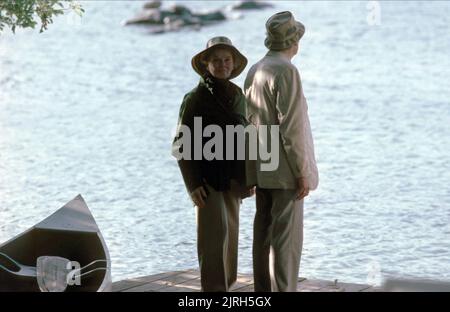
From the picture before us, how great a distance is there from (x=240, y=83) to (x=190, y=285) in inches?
463

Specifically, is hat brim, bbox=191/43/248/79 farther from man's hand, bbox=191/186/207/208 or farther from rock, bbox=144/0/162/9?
rock, bbox=144/0/162/9

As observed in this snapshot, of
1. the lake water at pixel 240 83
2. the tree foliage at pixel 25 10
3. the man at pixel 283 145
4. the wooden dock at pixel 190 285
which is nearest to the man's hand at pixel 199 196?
the man at pixel 283 145

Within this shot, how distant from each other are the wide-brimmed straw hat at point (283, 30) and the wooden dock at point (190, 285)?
1.48m

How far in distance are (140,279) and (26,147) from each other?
808cm

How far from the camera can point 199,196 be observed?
241 inches

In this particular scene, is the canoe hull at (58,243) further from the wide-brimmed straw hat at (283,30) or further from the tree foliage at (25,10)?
the wide-brimmed straw hat at (283,30)

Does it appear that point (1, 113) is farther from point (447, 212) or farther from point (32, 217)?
point (447, 212)

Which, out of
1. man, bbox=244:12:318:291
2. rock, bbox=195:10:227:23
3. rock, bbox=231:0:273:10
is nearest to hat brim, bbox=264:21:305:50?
man, bbox=244:12:318:291

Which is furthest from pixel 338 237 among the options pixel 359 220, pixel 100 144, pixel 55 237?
pixel 100 144

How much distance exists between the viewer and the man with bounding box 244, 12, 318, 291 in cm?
582

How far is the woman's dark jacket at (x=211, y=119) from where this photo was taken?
6098 mm

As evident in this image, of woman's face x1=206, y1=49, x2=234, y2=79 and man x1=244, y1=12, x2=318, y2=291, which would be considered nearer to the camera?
man x1=244, y1=12, x2=318, y2=291

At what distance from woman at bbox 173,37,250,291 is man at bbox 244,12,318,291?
16 centimetres

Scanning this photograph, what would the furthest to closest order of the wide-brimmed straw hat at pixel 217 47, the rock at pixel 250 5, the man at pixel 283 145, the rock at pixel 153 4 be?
the rock at pixel 250 5 → the rock at pixel 153 4 → the wide-brimmed straw hat at pixel 217 47 → the man at pixel 283 145
